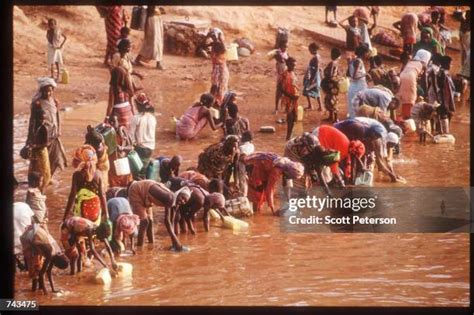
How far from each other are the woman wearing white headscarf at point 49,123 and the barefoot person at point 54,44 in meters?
0.22

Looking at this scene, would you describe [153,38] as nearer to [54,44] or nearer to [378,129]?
[54,44]

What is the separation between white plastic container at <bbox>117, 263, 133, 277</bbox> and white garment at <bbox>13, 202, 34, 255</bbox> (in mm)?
759


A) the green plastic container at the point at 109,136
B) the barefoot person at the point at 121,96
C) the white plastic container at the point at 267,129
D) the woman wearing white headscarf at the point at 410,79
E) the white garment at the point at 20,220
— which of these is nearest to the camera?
the white garment at the point at 20,220

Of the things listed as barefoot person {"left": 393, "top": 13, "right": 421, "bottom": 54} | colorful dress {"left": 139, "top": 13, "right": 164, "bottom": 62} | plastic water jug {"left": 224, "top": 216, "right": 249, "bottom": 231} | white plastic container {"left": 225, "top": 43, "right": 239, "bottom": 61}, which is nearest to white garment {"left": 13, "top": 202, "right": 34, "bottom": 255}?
plastic water jug {"left": 224, "top": 216, "right": 249, "bottom": 231}

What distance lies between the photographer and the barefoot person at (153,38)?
1134 cm

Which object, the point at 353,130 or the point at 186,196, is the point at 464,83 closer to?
the point at 353,130

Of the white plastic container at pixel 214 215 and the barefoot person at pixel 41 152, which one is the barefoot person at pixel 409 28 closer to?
the white plastic container at pixel 214 215

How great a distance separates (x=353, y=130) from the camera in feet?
36.4

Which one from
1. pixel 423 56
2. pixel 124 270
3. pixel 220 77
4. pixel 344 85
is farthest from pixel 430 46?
pixel 124 270

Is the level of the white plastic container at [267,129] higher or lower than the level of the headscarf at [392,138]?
higher

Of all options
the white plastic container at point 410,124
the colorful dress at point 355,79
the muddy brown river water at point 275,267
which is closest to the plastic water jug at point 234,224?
the muddy brown river water at point 275,267

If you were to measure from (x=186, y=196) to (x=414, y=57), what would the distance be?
214 cm

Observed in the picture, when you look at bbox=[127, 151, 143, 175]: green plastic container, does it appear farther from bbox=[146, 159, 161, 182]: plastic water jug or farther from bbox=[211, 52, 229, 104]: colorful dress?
bbox=[211, 52, 229, 104]: colorful dress

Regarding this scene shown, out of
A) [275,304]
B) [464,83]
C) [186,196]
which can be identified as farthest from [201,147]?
[464,83]
